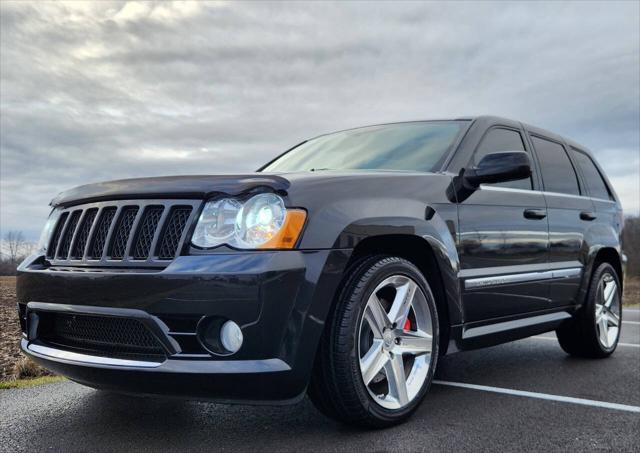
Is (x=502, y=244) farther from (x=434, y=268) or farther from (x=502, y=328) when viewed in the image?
(x=434, y=268)

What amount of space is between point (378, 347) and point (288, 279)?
0.68 meters

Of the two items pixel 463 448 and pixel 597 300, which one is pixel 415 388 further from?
pixel 597 300

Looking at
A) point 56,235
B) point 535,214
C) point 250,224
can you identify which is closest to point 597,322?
point 535,214

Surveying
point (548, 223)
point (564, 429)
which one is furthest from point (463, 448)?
point (548, 223)

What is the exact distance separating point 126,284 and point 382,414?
1307 mm

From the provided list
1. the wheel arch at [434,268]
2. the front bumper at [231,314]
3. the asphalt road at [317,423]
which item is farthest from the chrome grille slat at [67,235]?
the wheel arch at [434,268]

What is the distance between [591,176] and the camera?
555 cm

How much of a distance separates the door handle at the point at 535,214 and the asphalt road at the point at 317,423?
112 cm

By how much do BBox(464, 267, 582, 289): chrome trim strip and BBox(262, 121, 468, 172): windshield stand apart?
2.34 feet

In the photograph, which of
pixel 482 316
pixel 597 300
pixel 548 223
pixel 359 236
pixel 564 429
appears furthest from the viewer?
pixel 597 300

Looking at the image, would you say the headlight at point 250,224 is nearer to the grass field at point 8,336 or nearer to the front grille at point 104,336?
the front grille at point 104,336

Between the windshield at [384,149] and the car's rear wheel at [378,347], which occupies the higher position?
the windshield at [384,149]

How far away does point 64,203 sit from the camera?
3.23 meters

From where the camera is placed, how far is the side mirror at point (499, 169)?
3.54m
